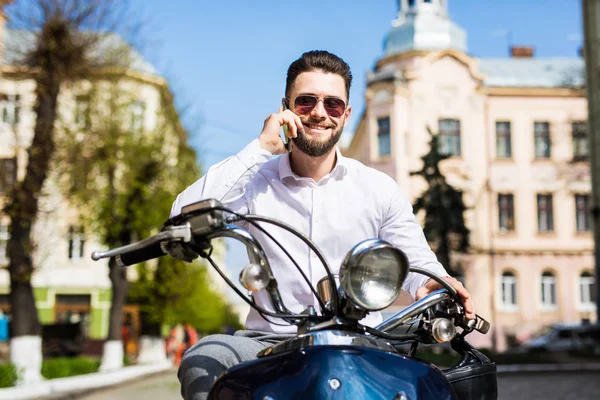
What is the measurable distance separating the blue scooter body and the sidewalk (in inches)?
470

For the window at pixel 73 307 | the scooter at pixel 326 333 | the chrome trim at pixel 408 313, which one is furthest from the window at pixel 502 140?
the scooter at pixel 326 333

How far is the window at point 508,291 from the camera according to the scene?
143ft

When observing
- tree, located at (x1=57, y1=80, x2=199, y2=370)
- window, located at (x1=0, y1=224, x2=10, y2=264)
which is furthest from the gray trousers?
tree, located at (x1=57, y1=80, x2=199, y2=370)

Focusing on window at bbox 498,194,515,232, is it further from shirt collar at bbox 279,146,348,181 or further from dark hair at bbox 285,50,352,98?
dark hair at bbox 285,50,352,98

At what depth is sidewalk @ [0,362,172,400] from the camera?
44.7ft

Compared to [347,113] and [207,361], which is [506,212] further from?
[207,361]

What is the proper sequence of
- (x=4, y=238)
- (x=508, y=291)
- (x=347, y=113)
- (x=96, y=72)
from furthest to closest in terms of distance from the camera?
(x=508, y=291), (x=4, y=238), (x=96, y=72), (x=347, y=113)

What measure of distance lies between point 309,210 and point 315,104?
374 mm

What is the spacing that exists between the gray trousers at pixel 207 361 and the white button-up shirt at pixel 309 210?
31 cm

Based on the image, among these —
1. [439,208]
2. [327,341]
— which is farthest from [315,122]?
[439,208]

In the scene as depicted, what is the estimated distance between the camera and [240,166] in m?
2.89

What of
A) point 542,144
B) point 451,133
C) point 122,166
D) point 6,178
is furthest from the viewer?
point 542,144

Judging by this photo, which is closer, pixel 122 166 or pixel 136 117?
pixel 122 166

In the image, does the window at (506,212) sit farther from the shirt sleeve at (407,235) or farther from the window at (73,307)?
the shirt sleeve at (407,235)
